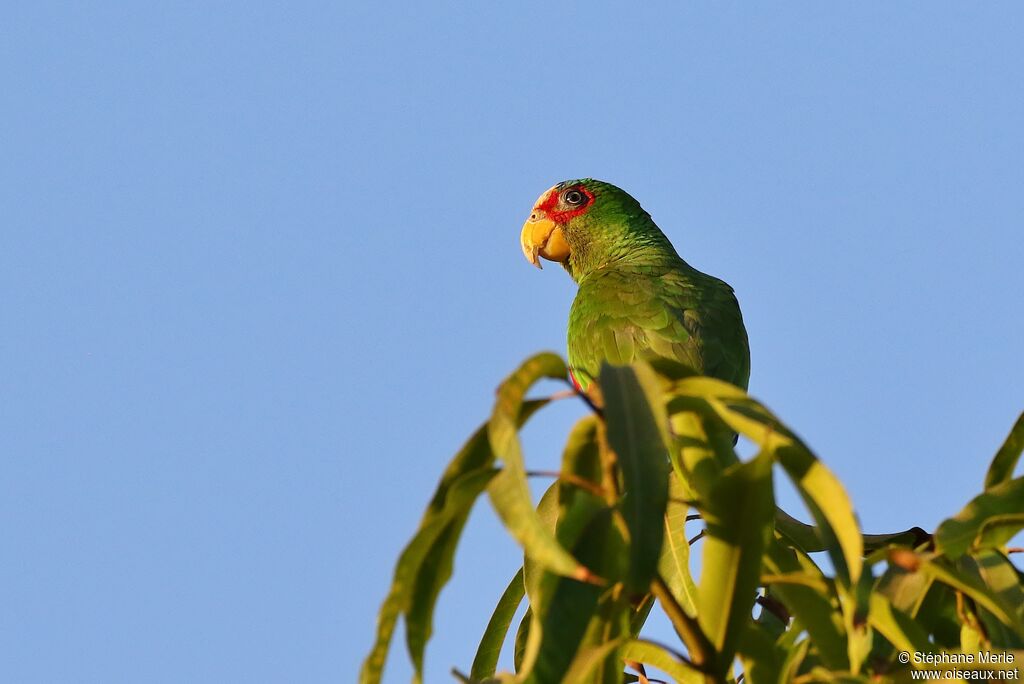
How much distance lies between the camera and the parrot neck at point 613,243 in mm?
6371

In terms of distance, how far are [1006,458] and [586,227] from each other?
15.2 ft

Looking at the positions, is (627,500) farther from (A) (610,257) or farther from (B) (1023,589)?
(A) (610,257)

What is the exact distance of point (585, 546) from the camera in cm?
167

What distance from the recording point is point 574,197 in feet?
22.6

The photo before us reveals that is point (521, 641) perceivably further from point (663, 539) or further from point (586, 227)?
point (586, 227)

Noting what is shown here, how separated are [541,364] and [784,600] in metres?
0.53

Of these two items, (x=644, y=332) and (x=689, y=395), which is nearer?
(x=689, y=395)

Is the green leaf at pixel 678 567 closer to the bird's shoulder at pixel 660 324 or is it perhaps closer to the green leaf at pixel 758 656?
the green leaf at pixel 758 656

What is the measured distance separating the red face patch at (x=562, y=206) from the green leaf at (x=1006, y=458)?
4705mm

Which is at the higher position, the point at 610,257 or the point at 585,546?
the point at 610,257

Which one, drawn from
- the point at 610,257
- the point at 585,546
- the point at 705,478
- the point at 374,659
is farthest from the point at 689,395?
the point at 610,257

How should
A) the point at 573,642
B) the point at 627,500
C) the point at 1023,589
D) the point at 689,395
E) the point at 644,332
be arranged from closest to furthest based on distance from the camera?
1. the point at 627,500
2. the point at 573,642
3. the point at 689,395
4. the point at 1023,589
5. the point at 644,332
